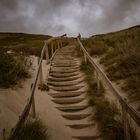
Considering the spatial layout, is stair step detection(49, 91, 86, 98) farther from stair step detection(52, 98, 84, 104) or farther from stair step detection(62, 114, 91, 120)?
stair step detection(62, 114, 91, 120)

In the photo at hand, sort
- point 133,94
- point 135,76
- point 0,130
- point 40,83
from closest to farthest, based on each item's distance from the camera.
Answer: point 0,130 → point 133,94 → point 135,76 → point 40,83

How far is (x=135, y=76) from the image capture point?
941 centimetres

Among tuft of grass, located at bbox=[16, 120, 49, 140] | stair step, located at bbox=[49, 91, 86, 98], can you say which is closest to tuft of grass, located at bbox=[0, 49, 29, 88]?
stair step, located at bbox=[49, 91, 86, 98]

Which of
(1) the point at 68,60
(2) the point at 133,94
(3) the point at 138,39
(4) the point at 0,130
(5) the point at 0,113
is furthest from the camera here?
(1) the point at 68,60

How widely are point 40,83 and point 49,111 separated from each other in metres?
2.12

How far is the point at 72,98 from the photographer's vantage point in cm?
989

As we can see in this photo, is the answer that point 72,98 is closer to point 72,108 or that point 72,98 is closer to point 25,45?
point 72,108

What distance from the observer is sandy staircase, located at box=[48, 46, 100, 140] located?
313 inches

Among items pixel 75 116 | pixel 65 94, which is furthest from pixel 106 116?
pixel 65 94

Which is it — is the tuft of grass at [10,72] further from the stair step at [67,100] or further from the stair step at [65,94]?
the stair step at [67,100]

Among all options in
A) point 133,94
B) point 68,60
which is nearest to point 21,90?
point 133,94

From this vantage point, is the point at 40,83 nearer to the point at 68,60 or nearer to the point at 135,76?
the point at 135,76

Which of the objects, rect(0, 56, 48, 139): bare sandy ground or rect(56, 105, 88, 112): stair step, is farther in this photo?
rect(56, 105, 88, 112): stair step

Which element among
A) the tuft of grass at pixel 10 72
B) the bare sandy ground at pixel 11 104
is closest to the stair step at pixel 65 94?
the bare sandy ground at pixel 11 104
